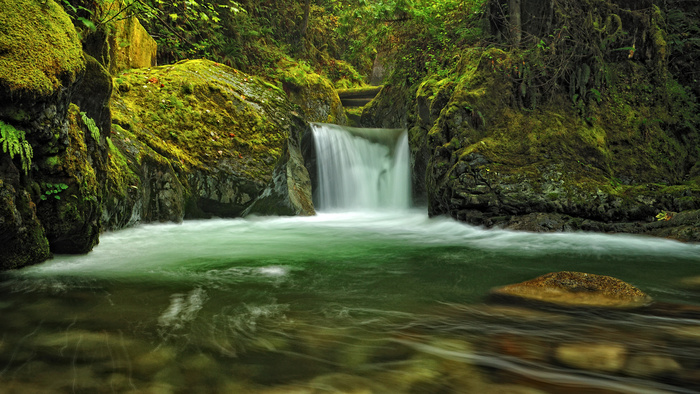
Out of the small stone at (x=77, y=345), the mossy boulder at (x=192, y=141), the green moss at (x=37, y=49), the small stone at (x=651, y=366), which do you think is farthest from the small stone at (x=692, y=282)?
the mossy boulder at (x=192, y=141)

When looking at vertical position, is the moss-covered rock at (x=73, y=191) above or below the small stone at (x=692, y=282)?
above

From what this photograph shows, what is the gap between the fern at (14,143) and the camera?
121 inches

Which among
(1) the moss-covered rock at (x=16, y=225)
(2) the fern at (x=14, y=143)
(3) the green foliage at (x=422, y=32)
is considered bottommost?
(1) the moss-covered rock at (x=16, y=225)

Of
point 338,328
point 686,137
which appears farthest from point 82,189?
point 686,137

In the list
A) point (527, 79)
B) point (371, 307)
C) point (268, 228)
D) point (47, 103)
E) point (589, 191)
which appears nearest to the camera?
point (371, 307)

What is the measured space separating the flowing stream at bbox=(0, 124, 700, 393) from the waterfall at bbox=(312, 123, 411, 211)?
6458 mm

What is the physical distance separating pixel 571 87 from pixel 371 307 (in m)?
7.64

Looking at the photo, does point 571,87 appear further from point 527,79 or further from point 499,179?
point 499,179

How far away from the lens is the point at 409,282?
3.93 meters

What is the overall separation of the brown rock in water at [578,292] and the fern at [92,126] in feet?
15.4

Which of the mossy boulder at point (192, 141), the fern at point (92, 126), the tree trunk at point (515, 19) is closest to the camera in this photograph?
the fern at point (92, 126)

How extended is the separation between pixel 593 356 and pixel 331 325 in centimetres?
154

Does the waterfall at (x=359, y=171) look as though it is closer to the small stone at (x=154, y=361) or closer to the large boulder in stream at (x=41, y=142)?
the large boulder in stream at (x=41, y=142)

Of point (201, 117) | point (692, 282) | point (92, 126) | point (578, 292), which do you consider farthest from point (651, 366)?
point (201, 117)
